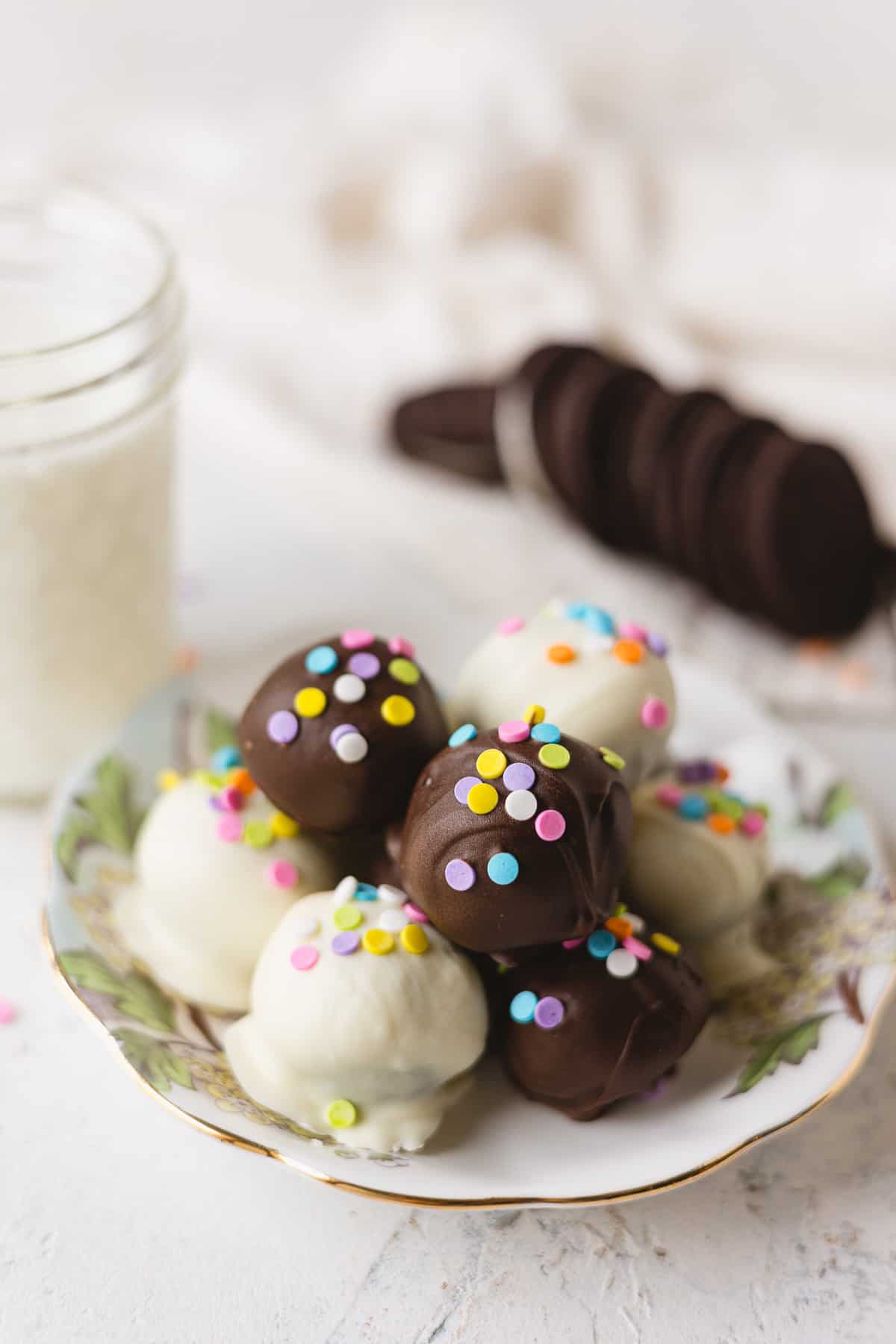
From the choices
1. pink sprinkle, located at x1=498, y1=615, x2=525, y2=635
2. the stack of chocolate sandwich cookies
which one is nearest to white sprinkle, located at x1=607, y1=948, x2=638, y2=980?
pink sprinkle, located at x1=498, y1=615, x2=525, y2=635

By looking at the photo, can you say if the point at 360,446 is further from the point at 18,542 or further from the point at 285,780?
the point at 285,780

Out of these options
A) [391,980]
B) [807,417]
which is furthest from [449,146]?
[391,980]

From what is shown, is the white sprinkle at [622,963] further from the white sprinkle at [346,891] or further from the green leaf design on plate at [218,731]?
the green leaf design on plate at [218,731]

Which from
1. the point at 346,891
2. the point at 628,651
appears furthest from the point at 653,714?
the point at 346,891

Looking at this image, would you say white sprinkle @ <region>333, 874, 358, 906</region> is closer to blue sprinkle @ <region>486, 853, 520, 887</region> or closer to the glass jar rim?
blue sprinkle @ <region>486, 853, 520, 887</region>

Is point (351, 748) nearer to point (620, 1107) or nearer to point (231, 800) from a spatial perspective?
point (231, 800)
